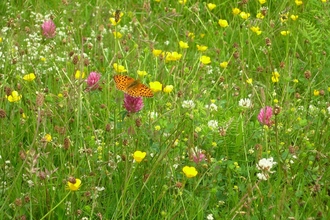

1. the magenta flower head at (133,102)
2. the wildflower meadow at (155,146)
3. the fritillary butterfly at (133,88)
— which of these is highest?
the fritillary butterfly at (133,88)

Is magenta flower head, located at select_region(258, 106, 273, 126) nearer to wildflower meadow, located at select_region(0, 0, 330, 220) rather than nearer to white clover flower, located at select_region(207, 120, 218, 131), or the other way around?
wildflower meadow, located at select_region(0, 0, 330, 220)

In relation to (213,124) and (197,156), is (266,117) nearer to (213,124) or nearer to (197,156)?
(213,124)

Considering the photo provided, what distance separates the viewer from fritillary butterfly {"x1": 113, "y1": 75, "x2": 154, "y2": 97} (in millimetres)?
2363

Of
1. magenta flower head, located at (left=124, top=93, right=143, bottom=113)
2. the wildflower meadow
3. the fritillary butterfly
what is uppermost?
the fritillary butterfly

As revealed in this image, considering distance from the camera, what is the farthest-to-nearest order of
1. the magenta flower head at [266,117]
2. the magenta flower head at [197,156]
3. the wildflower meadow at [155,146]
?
the magenta flower head at [266,117] → the magenta flower head at [197,156] → the wildflower meadow at [155,146]

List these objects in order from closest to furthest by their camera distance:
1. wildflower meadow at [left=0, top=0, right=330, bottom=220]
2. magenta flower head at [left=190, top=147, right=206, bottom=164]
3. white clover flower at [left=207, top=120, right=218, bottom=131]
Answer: wildflower meadow at [left=0, top=0, right=330, bottom=220], magenta flower head at [left=190, top=147, right=206, bottom=164], white clover flower at [left=207, top=120, right=218, bottom=131]

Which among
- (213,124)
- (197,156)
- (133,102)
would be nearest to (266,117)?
(213,124)

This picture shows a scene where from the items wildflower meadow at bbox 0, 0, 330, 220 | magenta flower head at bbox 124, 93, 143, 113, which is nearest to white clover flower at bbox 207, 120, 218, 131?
wildflower meadow at bbox 0, 0, 330, 220

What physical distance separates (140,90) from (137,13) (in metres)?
2.00

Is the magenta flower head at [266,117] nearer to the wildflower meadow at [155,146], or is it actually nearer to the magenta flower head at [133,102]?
the wildflower meadow at [155,146]

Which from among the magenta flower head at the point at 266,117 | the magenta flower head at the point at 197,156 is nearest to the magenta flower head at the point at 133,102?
the magenta flower head at the point at 197,156

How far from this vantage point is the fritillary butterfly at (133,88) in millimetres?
2363

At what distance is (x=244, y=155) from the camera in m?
2.64

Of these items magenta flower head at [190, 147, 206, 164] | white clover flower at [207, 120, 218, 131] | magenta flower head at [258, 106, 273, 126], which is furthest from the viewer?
white clover flower at [207, 120, 218, 131]
